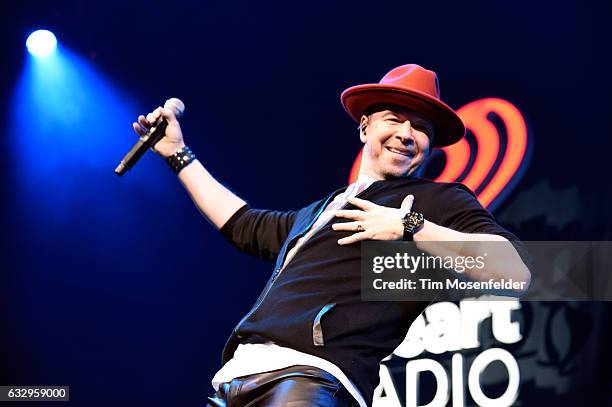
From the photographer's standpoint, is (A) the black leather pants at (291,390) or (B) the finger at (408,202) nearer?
(A) the black leather pants at (291,390)

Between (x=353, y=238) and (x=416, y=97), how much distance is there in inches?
19.6

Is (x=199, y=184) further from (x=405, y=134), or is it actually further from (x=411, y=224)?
(x=411, y=224)

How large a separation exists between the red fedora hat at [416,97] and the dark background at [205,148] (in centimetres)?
186

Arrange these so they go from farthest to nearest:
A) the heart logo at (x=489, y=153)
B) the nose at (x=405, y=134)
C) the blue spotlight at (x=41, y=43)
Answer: the blue spotlight at (x=41, y=43)
the heart logo at (x=489, y=153)
the nose at (x=405, y=134)

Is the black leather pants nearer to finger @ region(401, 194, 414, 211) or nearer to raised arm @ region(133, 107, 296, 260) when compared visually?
finger @ region(401, 194, 414, 211)

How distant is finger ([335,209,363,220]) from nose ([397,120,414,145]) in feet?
1.08

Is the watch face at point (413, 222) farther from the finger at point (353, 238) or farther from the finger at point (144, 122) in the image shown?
the finger at point (144, 122)

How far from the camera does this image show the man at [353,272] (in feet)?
5.72

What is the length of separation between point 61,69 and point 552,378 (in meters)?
2.98

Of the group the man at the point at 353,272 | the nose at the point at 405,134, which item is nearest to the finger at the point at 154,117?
the man at the point at 353,272

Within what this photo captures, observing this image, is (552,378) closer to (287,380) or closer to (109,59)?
(287,380)

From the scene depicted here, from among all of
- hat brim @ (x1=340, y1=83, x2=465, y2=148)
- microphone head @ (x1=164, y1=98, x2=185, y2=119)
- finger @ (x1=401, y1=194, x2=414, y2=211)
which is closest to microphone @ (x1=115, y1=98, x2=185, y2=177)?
microphone head @ (x1=164, y1=98, x2=185, y2=119)

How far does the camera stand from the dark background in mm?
4059

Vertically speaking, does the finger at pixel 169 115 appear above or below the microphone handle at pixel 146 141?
above
